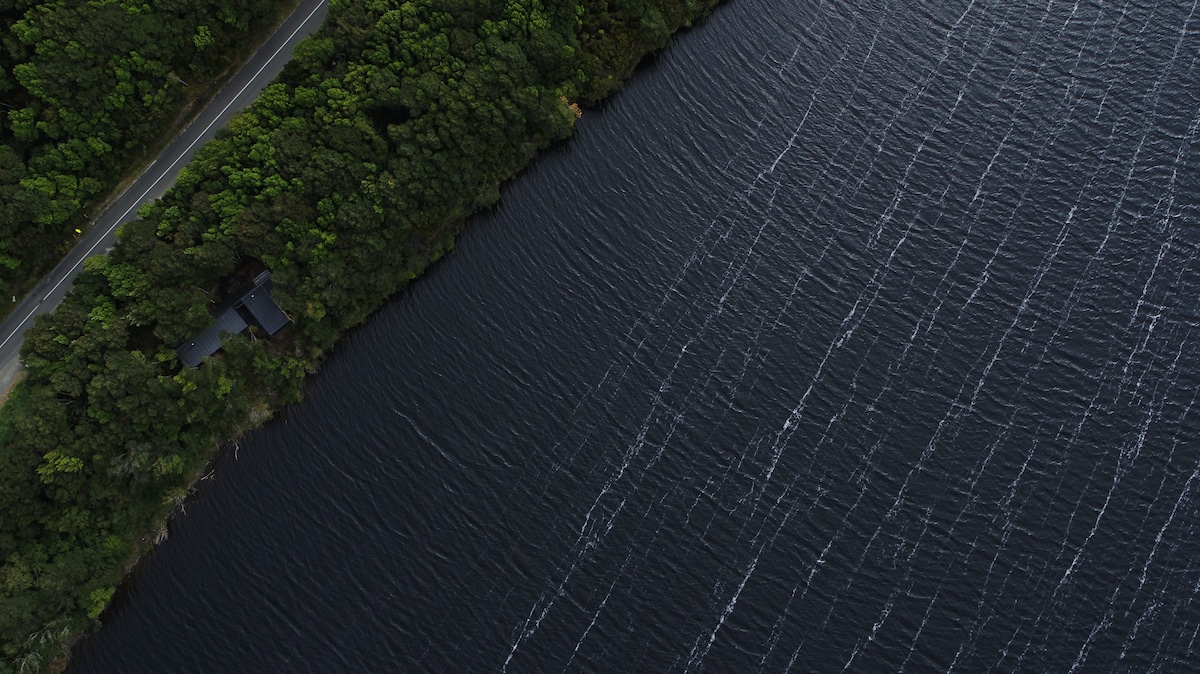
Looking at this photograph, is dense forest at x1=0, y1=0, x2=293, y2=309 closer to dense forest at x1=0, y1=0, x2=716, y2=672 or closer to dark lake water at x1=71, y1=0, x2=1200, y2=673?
dense forest at x1=0, y1=0, x2=716, y2=672

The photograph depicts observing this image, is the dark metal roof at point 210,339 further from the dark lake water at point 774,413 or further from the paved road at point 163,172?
the paved road at point 163,172

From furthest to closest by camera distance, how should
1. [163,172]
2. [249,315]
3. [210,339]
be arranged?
[163,172] < [249,315] < [210,339]

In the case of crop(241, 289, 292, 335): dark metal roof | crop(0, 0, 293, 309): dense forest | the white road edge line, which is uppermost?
crop(0, 0, 293, 309): dense forest

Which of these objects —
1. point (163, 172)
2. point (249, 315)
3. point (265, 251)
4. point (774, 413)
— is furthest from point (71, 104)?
point (774, 413)

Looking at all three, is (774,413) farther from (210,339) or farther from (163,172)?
(163,172)

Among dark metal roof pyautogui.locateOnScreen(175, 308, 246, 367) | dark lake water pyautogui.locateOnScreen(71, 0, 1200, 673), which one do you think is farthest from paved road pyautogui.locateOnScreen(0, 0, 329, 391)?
dark lake water pyautogui.locateOnScreen(71, 0, 1200, 673)

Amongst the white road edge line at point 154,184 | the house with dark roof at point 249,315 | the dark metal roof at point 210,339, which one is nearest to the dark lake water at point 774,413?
the house with dark roof at point 249,315
